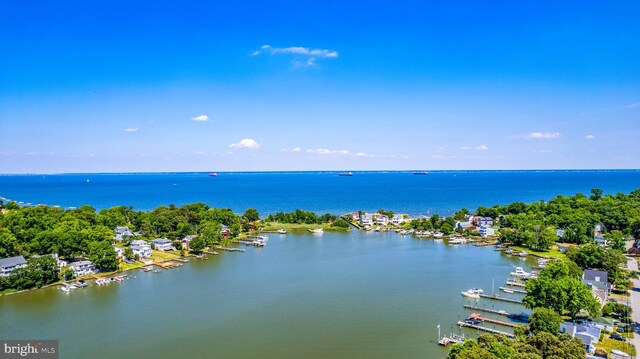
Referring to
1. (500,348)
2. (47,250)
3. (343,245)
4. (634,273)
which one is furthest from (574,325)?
(47,250)

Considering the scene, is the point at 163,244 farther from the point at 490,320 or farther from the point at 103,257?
the point at 490,320

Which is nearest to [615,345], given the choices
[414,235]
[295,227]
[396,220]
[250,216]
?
[414,235]

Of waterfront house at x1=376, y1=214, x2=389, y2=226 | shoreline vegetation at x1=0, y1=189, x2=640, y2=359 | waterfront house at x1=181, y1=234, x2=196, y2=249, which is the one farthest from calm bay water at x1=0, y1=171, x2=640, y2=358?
waterfront house at x1=376, y1=214, x2=389, y2=226

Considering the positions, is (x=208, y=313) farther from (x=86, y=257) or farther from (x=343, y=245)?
(x=343, y=245)

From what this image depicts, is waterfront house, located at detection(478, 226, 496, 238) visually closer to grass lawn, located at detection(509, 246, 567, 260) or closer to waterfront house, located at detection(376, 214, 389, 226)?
grass lawn, located at detection(509, 246, 567, 260)

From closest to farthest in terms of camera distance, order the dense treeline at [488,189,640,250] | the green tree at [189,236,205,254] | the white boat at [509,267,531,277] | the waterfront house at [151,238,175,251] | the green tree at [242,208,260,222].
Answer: the white boat at [509,267,531,277] < the green tree at [189,236,205,254] < the waterfront house at [151,238,175,251] < the dense treeline at [488,189,640,250] < the green tree at [242,208,260,222]

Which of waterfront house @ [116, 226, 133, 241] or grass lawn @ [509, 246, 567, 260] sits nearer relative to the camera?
grass lawn @ [509, 246, 567, 260]
